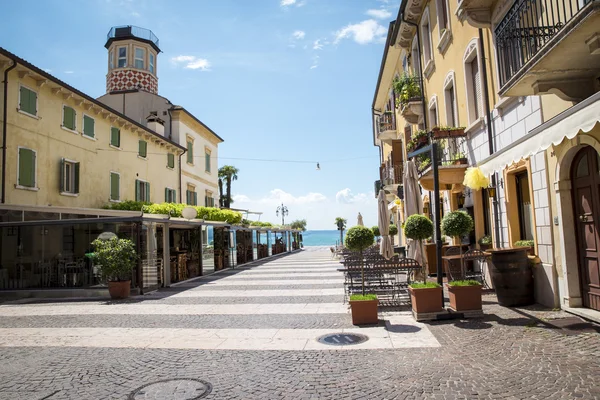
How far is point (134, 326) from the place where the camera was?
810 centimetres

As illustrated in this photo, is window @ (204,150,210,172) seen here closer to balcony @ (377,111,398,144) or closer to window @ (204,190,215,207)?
window @ (204,190,215,207)

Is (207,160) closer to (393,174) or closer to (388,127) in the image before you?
(388,127)

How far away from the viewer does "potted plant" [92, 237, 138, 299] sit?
1188 cm

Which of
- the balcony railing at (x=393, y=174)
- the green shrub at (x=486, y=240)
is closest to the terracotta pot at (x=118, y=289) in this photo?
the green shrub at (x=486, y=240)

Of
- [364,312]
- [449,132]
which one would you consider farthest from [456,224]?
[449,132]

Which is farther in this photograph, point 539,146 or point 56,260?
point 56,260

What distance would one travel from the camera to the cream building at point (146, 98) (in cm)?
2728

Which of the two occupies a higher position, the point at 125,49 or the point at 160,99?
the point at 125,49

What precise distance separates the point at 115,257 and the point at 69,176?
7173mm

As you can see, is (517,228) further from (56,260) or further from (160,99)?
(160,99)

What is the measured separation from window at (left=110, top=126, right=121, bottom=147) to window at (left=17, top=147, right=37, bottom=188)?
5.18m

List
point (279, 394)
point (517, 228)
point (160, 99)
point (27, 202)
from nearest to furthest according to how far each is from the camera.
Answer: point (279, 394)
point (517, 228)
point (27, 202)
point (160, 99)

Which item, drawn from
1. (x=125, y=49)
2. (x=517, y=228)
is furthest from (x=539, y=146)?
(x=125, y=49)

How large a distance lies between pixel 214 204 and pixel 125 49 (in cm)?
1305
